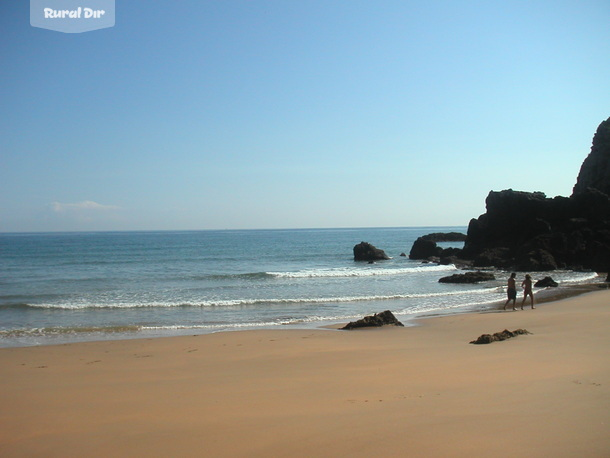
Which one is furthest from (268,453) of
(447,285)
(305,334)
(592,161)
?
(592,161)

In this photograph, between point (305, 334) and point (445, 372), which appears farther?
point (305, 334)

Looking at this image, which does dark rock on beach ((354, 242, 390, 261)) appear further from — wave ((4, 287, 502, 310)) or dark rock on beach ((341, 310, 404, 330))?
dark rock on beach ((341, 310, 404, 330))

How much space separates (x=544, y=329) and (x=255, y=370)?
8.18 m

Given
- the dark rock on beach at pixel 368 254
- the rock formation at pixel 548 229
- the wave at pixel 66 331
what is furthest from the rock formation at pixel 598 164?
the wave at pixel 66 331

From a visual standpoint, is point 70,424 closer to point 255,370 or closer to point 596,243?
point 255,370

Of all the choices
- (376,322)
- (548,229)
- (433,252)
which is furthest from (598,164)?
(376,322)

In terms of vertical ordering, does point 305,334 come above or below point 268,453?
below

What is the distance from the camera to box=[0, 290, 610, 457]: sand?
4539mm

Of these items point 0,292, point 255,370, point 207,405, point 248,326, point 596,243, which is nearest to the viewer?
point 207,405

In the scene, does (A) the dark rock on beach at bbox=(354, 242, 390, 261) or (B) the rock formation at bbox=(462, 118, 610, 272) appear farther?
Answer: (A) the dark rock on beach at bbox=(354, 242, 390, 261)

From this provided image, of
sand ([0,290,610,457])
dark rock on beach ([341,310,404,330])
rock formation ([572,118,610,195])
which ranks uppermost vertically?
rock formation ([572,118,610,195])

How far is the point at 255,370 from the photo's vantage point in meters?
8.69

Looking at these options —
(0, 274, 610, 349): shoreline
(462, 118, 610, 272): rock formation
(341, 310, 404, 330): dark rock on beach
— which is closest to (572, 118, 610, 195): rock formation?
(462, 118, 610, 272): rock formation

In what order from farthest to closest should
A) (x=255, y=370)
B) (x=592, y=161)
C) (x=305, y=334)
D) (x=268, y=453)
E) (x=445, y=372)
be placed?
(x=592, y=161) < (x=305, y=334) < (x=255, y=370) < (x=445, y=372) < (x=268, y=453)
